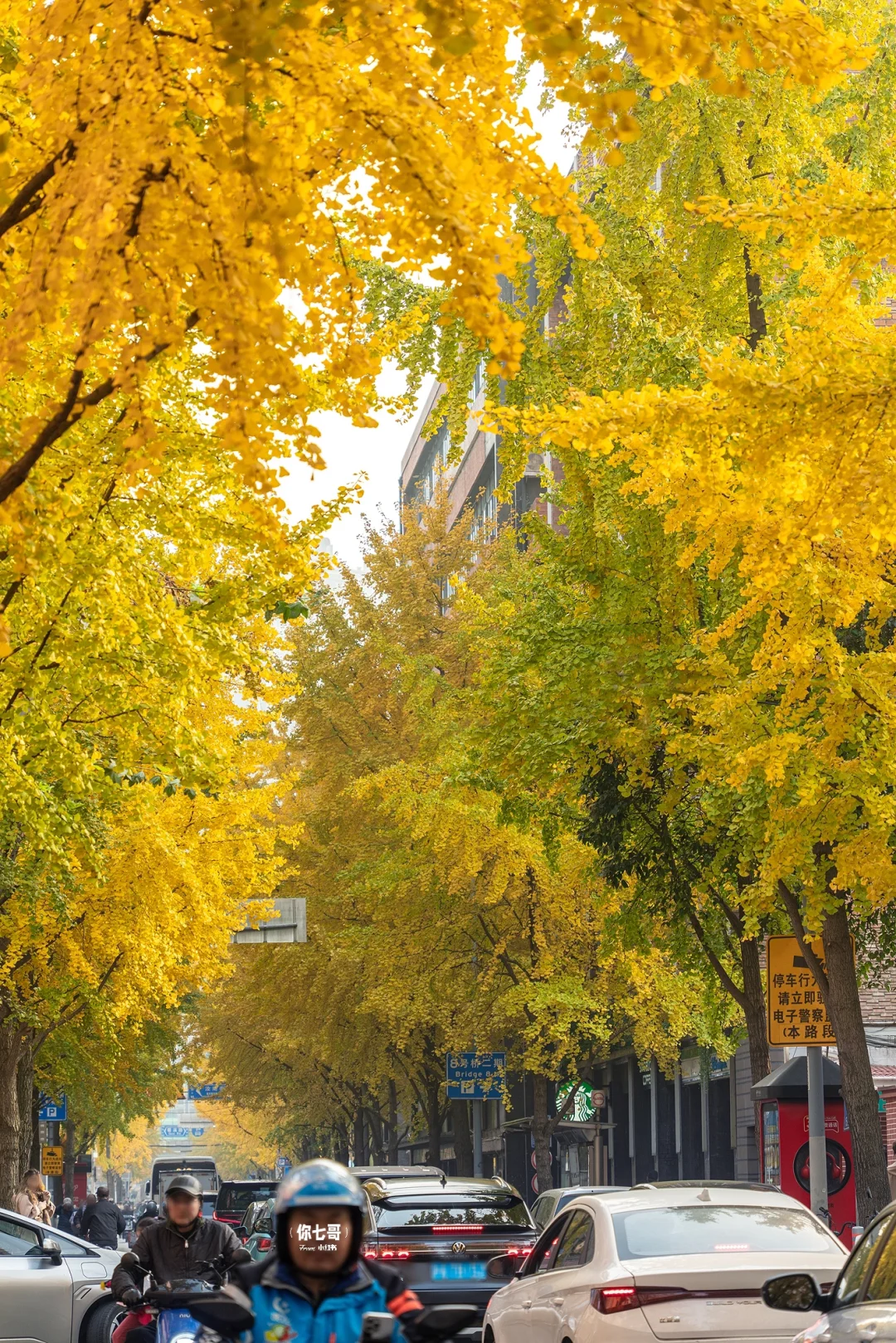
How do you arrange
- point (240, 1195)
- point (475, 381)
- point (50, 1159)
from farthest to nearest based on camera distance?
1. point (475, 381)
2. point (50, 1159)
3. point (240, 1195)

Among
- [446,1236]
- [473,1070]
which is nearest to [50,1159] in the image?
[473,1070]

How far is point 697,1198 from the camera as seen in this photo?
1059 centimetres

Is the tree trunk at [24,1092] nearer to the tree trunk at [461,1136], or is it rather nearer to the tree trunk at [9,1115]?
the tree trunk at [9,1115]

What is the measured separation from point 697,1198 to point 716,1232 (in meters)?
0.47

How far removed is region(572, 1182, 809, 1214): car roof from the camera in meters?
10.5

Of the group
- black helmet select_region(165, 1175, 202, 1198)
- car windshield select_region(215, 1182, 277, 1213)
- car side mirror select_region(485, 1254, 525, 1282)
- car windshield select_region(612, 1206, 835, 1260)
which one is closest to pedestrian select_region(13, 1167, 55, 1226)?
car windshield select_region(215, 1182, 277, 1213)

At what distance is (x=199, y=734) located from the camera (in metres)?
16.6

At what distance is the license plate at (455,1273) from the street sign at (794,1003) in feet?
13.5

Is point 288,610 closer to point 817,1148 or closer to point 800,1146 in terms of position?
point 817,1148

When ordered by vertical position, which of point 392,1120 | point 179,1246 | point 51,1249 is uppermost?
point 392,1120

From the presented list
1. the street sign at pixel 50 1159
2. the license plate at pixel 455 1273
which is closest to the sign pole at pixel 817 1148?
the license plate at pixel 455 1273

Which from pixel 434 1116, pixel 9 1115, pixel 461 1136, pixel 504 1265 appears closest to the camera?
pixel 504 1265

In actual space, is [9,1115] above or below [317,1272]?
above

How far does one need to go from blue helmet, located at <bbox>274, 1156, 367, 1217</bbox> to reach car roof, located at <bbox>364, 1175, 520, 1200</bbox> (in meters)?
11.3
